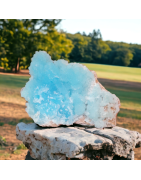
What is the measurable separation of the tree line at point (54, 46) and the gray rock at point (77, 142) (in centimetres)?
272

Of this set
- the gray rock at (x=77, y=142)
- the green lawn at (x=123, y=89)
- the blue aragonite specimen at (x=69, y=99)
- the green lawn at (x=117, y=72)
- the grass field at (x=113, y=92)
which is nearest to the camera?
the gray rock at (x=77, y=142)

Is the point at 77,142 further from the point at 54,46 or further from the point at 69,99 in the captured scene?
the point at 54,46

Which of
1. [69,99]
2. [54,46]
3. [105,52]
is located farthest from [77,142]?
[54,46]

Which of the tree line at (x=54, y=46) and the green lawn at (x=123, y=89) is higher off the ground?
the tree line at (x=54, y=46)

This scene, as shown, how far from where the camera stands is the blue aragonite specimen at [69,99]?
2.35 m

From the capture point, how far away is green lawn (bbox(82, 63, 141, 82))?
4855 mm

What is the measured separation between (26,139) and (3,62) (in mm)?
4000

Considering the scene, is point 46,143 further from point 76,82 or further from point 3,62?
point 3,62

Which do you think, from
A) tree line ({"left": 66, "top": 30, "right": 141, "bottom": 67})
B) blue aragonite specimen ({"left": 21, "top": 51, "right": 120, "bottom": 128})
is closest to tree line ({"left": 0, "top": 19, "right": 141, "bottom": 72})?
tree line ({"left": 66, "top": 30, "right": 141, "bottom": 67})

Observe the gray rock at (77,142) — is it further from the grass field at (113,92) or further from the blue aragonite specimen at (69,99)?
the grass field at (113,92)

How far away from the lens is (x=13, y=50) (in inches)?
227

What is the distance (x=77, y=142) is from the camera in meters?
2.06

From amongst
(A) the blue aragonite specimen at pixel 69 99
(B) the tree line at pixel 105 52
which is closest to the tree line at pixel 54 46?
(B) the tree line at pixel 105 52

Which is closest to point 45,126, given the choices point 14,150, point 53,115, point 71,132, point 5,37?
point 53,115
